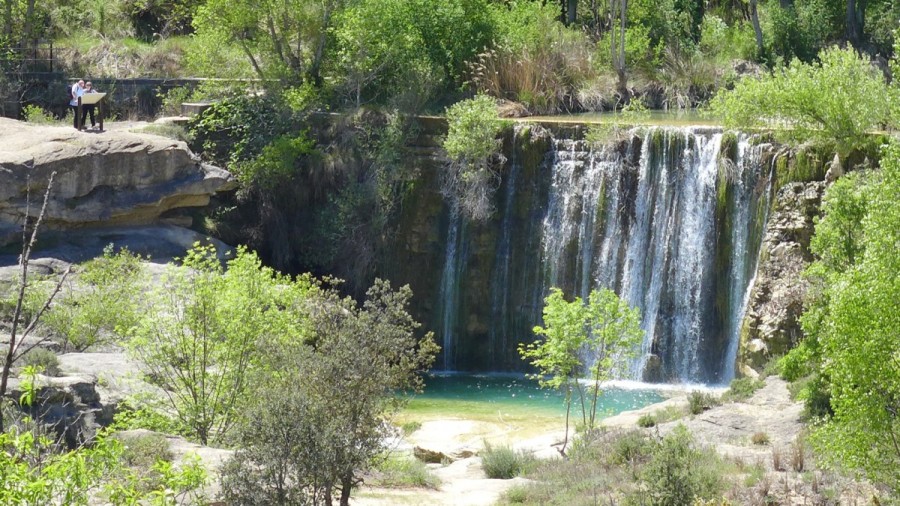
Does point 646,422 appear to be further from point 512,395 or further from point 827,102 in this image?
point 827,102

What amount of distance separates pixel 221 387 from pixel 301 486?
4.93 meters

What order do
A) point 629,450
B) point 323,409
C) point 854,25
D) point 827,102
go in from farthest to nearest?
point 854,25, point 827,102, point 629,450, point 323,409

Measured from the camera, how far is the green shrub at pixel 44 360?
1775 centimetres

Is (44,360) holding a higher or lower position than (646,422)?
higher

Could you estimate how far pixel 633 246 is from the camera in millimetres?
28531

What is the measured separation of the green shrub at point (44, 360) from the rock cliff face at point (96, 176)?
28.6ft

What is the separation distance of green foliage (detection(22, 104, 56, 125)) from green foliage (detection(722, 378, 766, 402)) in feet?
62.8

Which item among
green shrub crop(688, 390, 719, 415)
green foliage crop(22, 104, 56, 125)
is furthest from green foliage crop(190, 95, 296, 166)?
green shrub crop(688, 390, 719, 415)

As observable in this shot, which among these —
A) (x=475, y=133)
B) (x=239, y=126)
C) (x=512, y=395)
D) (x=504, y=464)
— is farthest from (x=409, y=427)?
(x=239, y=126)

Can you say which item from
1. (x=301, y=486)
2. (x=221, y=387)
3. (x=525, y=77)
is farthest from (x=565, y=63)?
(x=301, y=486)

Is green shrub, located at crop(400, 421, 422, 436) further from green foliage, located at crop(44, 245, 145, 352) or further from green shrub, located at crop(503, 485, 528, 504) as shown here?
green foliage, located at crop(44, 245, 145, 352)

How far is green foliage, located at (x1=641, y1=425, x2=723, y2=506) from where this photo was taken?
14.5 m

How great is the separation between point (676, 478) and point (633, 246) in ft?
47.4

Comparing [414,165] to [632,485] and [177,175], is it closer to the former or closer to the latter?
[177,175]
